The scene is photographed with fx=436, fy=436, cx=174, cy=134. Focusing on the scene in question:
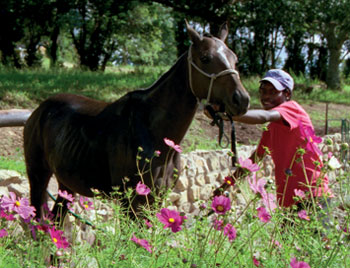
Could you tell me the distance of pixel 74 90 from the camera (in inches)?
415

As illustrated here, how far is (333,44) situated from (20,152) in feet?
62.5

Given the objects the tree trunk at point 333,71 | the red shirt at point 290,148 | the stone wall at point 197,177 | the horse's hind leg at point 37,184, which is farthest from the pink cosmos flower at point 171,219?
the tree trunk at point 333,71

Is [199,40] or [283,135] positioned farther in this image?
[283,135]

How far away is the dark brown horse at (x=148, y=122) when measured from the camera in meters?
2.98

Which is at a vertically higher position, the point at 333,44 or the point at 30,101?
the point at 333,44

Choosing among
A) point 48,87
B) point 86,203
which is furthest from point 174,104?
point 48,87

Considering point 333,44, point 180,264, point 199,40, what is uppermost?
point 333,44

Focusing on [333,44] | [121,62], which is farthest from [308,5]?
[121,62]

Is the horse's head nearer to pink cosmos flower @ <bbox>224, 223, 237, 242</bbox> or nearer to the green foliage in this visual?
pink cosmos flower @ <bbox>224, 223, 237, 242</bbox>

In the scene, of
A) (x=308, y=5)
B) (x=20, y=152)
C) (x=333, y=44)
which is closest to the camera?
(x=20, y=152)

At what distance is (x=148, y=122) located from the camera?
3.10m

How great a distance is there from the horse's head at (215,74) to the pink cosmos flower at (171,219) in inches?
54.1

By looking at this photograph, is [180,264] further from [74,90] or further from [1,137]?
[74,90]

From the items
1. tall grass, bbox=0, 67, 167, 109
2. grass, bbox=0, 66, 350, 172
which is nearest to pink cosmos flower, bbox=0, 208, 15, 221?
grass, bbox=0, 66, 350, 172
